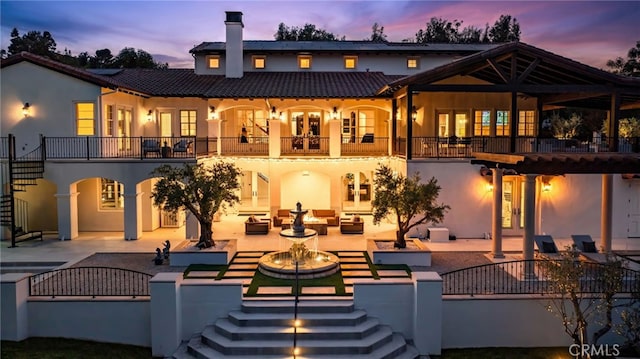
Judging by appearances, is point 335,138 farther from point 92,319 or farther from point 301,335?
point 92,319

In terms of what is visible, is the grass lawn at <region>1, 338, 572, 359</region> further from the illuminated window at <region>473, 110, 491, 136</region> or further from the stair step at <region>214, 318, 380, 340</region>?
the illuminated window at <region>473, 110, 491, 136</region>

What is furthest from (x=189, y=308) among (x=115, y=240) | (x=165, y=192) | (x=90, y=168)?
(x=90, y=168)

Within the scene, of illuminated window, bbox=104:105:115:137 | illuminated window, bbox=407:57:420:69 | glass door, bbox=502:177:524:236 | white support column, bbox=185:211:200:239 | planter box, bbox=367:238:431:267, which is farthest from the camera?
illuminated window, bbox=407:57:420:69

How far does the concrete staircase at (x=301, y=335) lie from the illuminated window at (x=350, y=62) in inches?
683

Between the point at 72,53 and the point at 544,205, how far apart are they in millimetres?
46865

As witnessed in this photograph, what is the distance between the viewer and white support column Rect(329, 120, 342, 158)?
862 inches

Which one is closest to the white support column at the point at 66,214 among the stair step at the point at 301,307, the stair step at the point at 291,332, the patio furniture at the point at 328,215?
the patio furniture at the point at 328,215

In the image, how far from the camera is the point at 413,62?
26.7 meters

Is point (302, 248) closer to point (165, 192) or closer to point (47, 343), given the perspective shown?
point (165, 192)

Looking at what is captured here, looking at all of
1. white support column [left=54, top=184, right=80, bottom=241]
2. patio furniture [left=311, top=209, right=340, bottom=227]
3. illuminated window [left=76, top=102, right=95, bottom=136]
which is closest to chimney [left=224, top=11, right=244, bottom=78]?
illuminated window [left=76, top=102, right=95, bottom=136]

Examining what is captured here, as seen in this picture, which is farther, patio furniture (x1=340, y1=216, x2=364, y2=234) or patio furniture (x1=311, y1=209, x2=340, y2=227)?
patio furniture (x1=311, y1=209, x2=340, y2=227)

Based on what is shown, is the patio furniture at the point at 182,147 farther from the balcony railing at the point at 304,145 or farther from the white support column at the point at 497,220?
the white support column at the point at 497,220

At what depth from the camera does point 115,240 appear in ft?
62.7

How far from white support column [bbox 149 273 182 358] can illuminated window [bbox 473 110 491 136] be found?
Result: 50.3ft
